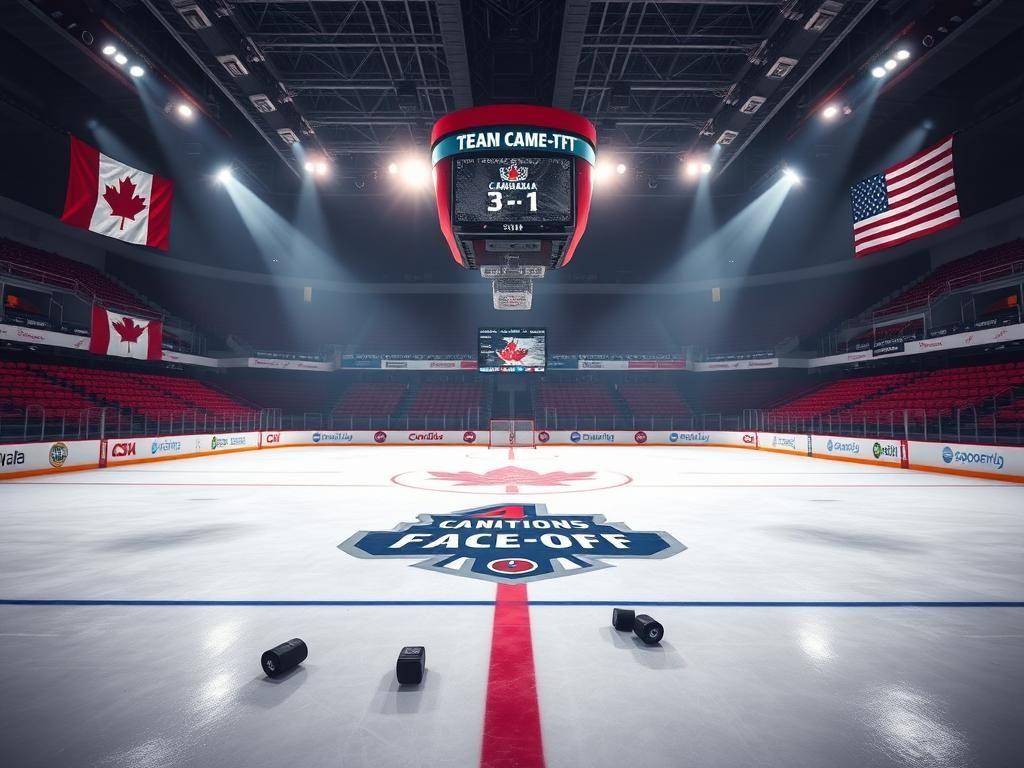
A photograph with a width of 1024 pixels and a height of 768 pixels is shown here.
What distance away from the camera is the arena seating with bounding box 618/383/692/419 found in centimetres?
2816

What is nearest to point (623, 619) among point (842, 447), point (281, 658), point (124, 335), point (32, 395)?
point (281, 658)

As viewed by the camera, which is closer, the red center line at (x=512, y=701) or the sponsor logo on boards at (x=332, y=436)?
the red center line at (x=512, y=701)

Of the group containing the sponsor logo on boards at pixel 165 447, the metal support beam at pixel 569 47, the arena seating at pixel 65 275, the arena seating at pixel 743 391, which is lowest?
the sponsor logo on boards at pixel 165 447

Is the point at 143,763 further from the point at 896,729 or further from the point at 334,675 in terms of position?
the point at 896,729

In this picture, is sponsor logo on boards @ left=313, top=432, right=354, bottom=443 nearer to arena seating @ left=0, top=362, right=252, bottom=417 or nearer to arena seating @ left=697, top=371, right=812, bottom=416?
arena seating @ left=0, top=362, right=252, bottom=417

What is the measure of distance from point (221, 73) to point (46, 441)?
1045 cm

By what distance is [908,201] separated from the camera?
15312 mm

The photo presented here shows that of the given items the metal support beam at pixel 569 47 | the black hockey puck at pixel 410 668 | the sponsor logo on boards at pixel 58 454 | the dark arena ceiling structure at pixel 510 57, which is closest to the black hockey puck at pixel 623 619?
the black hockey puck at pixel 410 668

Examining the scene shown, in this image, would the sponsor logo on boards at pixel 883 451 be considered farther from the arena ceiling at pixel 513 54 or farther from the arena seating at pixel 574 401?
the arena seating at pixel 574 401

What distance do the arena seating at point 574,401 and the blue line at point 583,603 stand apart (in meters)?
22.7

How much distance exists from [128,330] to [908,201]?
2762 centimetres

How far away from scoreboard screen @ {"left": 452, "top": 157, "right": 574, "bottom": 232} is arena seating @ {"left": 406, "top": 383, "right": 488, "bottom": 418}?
1918cm

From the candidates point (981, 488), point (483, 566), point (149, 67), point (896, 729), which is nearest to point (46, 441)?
point (149, 67)

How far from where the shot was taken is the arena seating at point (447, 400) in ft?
90.8
